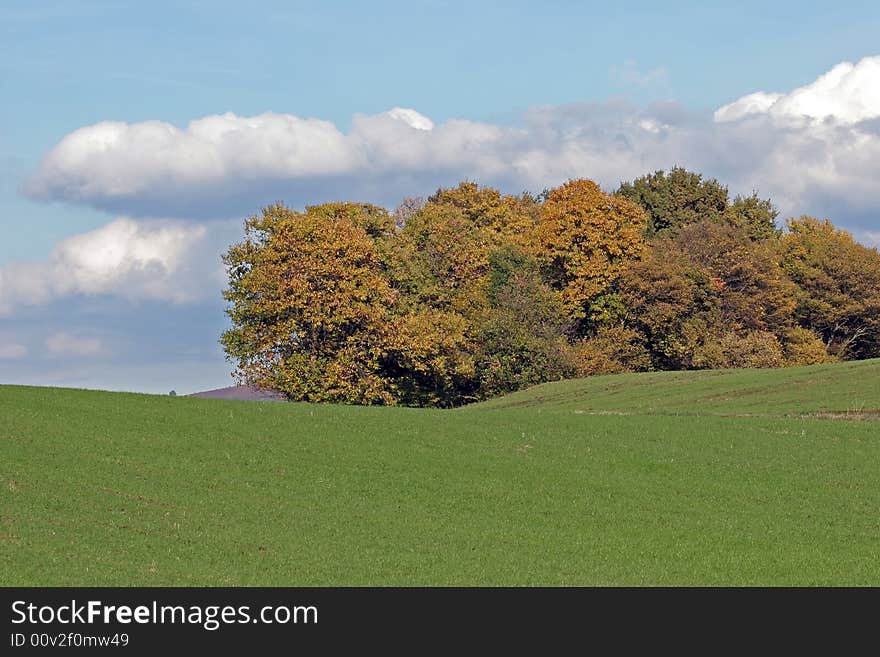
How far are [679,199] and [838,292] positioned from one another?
1967cm

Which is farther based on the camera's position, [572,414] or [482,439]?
[572,414]

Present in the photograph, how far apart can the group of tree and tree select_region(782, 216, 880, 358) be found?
16cm

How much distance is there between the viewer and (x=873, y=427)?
49594mm

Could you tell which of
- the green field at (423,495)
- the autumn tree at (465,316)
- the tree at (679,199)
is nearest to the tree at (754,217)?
the tree at (679,199)

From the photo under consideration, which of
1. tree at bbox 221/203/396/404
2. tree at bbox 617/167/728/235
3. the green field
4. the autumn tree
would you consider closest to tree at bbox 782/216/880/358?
tree at bbox 617/167/728/235

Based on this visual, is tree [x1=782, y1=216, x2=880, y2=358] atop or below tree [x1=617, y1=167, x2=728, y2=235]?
below

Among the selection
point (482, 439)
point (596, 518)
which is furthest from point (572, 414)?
point (596, 518)

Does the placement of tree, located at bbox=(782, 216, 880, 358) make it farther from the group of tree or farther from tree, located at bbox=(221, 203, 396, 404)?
tree, located at bbox=(221, 203, 396, 404)

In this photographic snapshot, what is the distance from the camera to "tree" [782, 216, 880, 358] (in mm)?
101812

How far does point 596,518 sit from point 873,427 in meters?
22.6

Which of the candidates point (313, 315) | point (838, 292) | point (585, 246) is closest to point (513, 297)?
point (585, 246)

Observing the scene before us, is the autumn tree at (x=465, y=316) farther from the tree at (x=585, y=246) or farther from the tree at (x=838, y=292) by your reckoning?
the tree at (x=838, y=292)
